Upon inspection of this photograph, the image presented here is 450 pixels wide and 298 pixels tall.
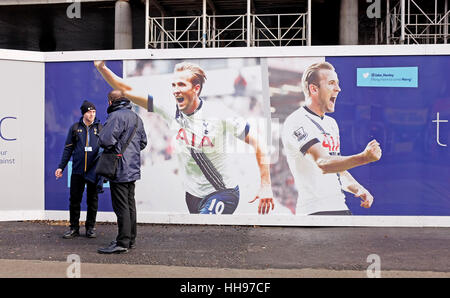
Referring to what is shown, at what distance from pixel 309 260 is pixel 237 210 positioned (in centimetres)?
204

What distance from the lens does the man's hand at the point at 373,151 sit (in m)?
6.69

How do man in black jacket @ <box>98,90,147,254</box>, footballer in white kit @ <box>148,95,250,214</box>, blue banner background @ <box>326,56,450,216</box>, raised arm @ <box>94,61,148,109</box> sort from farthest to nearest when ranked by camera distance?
raised arm @ <box>94,61,148,109</box>, footballer in white kit @ <box>148,95,250,214</box>, blue banner background @ <box>326,56,450,216</box>, man in black jacket @ <box>98,90,147,254</box>

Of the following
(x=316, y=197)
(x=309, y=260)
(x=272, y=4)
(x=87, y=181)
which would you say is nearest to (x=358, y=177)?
(x=316, y=197)

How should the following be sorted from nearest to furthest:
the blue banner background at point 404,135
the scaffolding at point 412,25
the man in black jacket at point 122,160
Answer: the man in black jacket at point 122,160 → the blue banner background at point 404,135 → the scaffolding at point 412,25

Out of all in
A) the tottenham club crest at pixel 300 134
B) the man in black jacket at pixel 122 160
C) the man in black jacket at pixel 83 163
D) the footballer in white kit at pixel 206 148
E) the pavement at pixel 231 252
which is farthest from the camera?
the footballer in white kit at pixel 206 148

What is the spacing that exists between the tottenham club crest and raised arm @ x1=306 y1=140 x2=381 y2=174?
0.78ft

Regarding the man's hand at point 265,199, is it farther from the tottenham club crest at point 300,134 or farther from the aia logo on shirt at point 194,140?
the aia logo on shirt at point 194,140

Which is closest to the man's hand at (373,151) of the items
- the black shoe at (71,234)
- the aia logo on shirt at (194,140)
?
the aia logo on shirt at (194,140)

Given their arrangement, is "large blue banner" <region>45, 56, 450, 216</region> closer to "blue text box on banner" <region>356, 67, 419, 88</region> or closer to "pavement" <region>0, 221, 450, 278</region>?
"blue text box on banner" <region>356, 67, 419, 88</region>

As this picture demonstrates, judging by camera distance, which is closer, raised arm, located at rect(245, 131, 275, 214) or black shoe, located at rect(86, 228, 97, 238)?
black shoe, located at rect(86, 228, 97, 238)

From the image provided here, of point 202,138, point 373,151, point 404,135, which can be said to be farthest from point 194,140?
point 404,135

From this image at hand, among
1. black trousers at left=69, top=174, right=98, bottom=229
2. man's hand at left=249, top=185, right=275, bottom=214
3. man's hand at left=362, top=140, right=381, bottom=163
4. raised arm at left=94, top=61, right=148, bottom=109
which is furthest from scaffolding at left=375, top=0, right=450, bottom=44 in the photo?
black trousers at left=69, top=174, right=98, bottom=229

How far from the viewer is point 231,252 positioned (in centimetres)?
534

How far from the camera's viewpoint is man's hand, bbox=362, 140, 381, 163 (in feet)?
21.9
